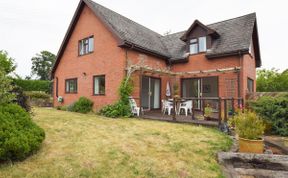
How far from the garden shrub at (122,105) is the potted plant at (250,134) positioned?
6362 mm

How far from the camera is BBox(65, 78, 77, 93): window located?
51.2 ft

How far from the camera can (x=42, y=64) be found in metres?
47.4

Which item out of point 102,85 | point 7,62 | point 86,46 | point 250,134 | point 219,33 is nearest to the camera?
point 250,134

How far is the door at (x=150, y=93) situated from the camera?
13906 millimetres

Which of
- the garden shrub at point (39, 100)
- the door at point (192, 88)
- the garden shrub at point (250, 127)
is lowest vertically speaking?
the garden shrub at point (250, 127)

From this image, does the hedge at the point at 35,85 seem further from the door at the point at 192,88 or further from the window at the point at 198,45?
the window at the point at 198,45

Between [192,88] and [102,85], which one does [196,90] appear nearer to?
[192,88]

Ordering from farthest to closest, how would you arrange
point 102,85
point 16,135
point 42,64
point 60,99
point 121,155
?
1. point 42,64
2. point 60,99
3. point 102,85
4. point 121,155
5. point 16,135

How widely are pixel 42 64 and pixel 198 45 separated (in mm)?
44796

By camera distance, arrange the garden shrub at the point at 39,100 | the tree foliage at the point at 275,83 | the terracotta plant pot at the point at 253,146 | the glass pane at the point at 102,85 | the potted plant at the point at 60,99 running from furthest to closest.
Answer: the tree foliage at the point at 275,83
the garden shrub at the point at 39,100
the potted plant at the point at 60,99
the glass pane at the point at 102,85
the terracotta plant pot at the point at 253,146

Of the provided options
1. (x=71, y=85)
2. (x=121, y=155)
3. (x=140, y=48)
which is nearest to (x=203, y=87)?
(x=140, y=48)

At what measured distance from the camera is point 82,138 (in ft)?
19.2

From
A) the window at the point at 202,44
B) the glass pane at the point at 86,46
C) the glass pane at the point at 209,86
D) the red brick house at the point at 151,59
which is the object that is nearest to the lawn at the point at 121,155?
the red brick house at the point at 151,59

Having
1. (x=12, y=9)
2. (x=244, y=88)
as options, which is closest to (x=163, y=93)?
(x=244, y=88)
